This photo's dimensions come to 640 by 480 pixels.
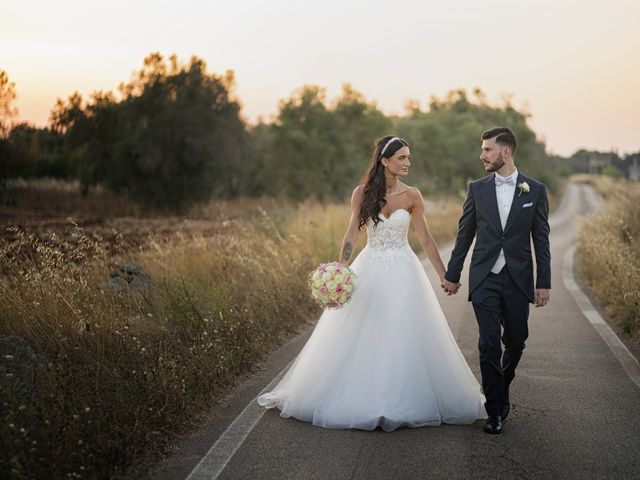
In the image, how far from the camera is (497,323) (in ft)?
18.6

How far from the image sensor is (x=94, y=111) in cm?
4156

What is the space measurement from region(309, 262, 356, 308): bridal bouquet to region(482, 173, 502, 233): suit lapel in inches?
47.9

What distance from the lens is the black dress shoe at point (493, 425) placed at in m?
5.40

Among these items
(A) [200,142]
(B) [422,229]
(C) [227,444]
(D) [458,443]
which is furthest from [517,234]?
(A) [200,142]

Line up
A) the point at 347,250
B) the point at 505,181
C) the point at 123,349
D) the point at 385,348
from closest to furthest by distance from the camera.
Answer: the point at 505,181 → the point at 385,348 → the point at 347,250 → the point at 123,349

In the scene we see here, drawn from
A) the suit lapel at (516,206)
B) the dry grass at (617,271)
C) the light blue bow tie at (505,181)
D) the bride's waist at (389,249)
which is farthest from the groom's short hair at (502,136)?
the dry grass at (617,271)

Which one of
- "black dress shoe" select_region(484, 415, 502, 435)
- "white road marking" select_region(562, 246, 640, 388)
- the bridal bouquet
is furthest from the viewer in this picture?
"white road marking" select_region(562, 246, 640, 388)

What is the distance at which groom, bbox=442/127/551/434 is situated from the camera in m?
5.61

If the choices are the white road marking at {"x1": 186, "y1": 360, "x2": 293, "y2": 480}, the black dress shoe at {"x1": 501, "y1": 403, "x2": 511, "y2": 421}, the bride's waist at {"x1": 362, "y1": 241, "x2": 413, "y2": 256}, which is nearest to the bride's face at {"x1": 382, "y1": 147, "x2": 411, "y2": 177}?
the bride's waist at {"x1": 362, "y1": 241, "x2": 413, "y2": 256}

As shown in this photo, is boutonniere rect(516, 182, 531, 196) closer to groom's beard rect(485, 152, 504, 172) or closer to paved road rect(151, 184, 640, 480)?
groom's beard rect(485, 152, 504, 172)

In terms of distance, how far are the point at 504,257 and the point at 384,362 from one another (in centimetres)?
123

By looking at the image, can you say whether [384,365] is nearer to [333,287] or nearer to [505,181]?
[333,287]

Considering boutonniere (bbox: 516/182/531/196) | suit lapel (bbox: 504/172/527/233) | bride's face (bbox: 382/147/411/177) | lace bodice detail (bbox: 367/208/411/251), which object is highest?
bride's face (bbox: 382/147/411/177)

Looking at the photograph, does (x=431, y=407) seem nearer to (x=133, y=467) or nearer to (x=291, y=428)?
(x=291, y=428)
